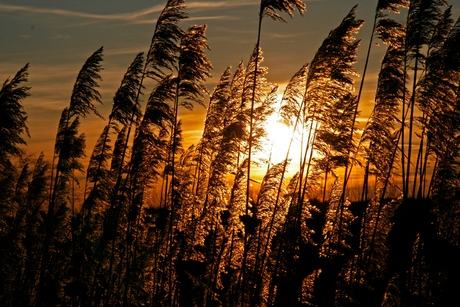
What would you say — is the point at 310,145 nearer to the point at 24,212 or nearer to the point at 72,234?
the point at 72,234

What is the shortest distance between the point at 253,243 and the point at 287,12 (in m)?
4.63

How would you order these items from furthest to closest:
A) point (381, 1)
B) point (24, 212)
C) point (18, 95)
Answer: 1. point (24, 212)
2. point (381, 1)
3. point (18, 95)

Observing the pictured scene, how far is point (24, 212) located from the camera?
10094 millimetres

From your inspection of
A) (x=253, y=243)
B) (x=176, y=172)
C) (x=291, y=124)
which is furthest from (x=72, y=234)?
(x=291, y=124)

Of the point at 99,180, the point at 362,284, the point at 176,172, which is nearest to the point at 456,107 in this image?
the point at 362,284

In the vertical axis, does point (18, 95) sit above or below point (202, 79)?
below

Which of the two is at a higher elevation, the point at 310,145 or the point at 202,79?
the point at 202,79

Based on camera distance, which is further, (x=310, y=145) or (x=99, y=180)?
(x=99, y=180)

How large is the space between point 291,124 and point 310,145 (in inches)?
30.0

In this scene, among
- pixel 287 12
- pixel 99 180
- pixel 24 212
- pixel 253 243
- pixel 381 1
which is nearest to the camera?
pixel 287 12

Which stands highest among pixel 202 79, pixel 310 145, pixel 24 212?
pixel 202 79

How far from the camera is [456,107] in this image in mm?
6984

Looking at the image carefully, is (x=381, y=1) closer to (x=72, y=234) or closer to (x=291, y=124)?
(x=291, y=124)

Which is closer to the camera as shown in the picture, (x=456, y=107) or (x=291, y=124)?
(x=291, y=124)
